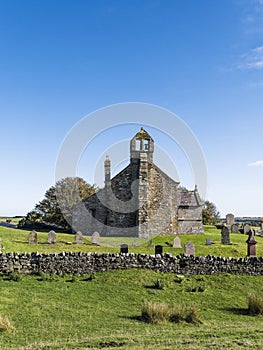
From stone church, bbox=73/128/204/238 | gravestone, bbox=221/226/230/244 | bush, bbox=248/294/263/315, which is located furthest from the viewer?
stone church, bbox=73/128/204/238

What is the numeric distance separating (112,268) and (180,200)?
2711cm

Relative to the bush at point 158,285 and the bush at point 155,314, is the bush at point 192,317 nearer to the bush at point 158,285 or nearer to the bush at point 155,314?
the bush at point 155,314

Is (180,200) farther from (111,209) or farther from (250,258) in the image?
(250,258)

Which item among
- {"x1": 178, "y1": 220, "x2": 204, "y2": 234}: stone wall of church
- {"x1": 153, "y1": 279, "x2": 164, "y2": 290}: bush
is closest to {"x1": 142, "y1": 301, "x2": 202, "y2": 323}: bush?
{"x1": 153, "y1": 279, "x2": 164, "y2": 290}: bush

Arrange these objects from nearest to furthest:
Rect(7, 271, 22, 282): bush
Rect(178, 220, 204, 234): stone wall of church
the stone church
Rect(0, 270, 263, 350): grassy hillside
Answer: Rect(0, 270, 263, 350): grassy hillside
Rect(7, 271, 22, 282): bush
the stone church
Rect(178, 220, 204, 234): stone wall of church

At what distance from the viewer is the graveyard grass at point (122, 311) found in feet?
29.1

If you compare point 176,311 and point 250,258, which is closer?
point 176,311

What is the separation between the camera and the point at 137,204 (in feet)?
125

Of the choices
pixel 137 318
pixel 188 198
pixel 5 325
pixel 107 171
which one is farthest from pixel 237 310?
pixel 188 198

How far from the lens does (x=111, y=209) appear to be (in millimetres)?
39906

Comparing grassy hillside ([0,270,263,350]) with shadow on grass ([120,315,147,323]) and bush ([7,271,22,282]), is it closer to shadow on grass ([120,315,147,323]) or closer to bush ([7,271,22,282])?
shadow on grass ([120,315,147,323])

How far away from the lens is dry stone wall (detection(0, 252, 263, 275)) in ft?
57.8

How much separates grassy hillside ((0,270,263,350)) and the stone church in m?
Answer: 19.6

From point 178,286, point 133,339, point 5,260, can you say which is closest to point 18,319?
point 133,339
